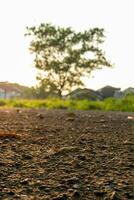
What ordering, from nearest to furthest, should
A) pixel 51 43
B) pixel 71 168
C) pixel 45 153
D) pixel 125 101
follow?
1. pixel 71 168
2. pixel 45 153
3. pixel 125 101
4. pixel 51 43

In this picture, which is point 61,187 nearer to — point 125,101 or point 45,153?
point 45,153

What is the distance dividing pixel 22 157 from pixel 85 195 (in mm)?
975

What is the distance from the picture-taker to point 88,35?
46.7 metres

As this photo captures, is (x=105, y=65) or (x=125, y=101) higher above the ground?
(x=105, y=65)

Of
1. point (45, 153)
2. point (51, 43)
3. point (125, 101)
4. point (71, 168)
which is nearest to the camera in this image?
point (71, 168)

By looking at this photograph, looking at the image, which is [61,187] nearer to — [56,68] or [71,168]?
[71,168]

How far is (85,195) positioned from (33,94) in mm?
69544

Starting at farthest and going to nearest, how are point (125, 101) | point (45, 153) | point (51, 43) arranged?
point (51, 43), point (125, 101), point (45, 153)

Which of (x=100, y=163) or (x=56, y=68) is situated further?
(x=56, y=68)

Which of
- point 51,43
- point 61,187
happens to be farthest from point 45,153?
point 51,43

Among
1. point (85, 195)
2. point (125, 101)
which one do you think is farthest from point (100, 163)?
point (125, 101)

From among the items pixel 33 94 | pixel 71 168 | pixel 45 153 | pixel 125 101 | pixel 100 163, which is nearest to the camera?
pixel 71 168

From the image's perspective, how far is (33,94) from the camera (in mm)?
71438

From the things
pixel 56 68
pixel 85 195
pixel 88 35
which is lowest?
pixel 85 195
